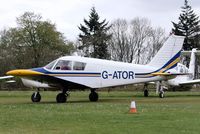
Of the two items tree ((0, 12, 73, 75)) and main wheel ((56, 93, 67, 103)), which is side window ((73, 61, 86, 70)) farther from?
tree ((0, 12, 73, 75))

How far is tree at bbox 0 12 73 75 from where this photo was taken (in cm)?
7719

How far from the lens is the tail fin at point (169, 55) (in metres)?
29.1

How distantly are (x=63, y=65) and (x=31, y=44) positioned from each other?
180ft

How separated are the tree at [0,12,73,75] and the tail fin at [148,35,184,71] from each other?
155ft

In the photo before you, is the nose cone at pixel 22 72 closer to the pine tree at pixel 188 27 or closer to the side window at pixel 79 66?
the side window at pixel 79 66

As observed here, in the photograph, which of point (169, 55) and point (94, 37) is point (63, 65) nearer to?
point (169, 55)

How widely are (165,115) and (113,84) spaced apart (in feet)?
37.2

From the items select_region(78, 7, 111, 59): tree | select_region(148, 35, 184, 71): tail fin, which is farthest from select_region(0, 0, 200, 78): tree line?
select_region(148, 35, 184, 71): tail fin

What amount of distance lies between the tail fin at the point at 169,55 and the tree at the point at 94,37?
159 feet

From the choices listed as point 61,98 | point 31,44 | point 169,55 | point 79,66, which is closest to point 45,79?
A: point 61,98

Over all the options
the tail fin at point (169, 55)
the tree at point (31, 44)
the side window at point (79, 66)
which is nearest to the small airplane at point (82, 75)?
the side window at point (79, 66)

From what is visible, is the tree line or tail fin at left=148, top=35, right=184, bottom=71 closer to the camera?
tail fin at left=148, top=35, right=184, bottom=71

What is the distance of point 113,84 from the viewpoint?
1032 inches

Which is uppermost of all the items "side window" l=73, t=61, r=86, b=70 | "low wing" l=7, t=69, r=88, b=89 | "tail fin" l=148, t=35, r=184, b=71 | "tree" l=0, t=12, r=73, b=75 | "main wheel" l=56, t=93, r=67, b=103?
"tree" l=0, t=12, r=73, b=75
